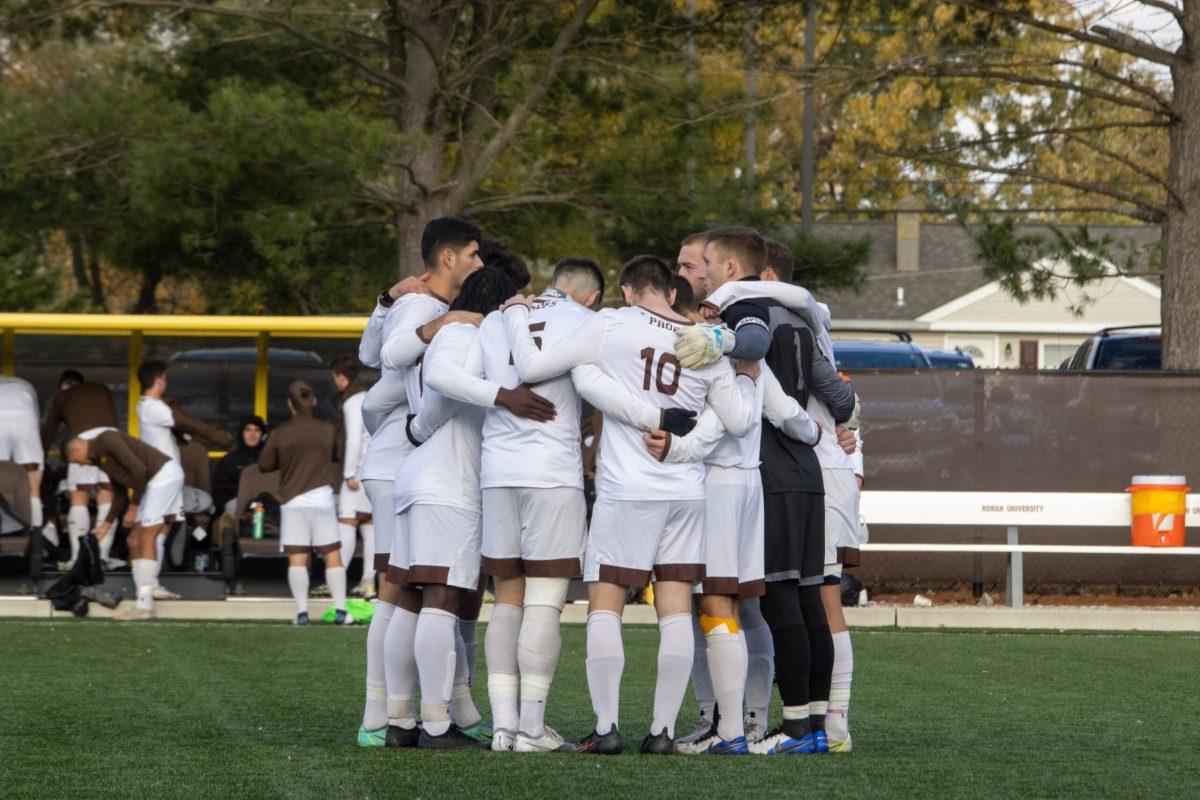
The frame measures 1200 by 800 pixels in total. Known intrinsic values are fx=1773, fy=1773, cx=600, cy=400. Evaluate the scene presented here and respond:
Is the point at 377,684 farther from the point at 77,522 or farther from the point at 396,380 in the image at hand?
the point at 77,522

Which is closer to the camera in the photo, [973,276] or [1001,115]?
[1001,115]

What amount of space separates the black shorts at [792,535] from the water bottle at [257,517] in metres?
8.20

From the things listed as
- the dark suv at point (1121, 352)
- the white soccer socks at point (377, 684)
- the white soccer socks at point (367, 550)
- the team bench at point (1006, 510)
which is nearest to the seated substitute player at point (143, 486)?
the white soccer socks at point (367, 550)

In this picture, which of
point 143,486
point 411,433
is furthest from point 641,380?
point 143,486

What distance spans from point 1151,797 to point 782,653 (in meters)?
1.50

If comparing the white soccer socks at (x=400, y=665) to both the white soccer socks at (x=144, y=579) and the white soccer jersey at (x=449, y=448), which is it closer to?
the white soccer jersey at (x=449, y=448)

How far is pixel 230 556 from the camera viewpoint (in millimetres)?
14359

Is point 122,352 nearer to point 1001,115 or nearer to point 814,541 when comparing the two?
point 1001,115

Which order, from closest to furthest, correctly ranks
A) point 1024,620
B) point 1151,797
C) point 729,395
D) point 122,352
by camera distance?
point 1151,797, point 729,395, point 1024,620, point 122,352

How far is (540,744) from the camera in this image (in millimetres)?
6570

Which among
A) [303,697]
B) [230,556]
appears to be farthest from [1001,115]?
[303,697]

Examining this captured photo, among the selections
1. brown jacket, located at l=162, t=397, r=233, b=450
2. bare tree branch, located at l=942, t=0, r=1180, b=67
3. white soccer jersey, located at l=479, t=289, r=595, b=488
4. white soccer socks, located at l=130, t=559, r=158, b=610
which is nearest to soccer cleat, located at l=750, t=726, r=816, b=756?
white soccer jersey, located at l=479, t=289, r=595, b=488

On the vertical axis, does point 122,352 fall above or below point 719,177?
below

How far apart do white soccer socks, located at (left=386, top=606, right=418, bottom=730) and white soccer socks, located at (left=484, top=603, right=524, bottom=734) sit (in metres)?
0.31
